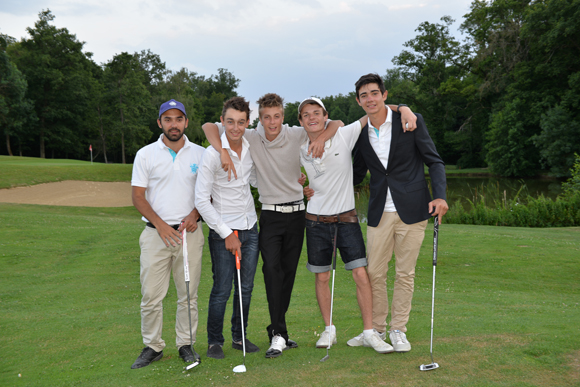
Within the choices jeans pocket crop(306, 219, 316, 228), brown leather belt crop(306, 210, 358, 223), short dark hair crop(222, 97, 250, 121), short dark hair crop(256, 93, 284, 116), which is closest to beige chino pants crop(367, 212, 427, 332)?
brown leather belt crop(306, 210, 358, 223)

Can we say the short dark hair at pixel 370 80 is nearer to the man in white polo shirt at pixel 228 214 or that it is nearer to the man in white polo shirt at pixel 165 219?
the man in white polo shirt at pixel 228 214

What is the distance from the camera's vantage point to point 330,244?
419 centimetres

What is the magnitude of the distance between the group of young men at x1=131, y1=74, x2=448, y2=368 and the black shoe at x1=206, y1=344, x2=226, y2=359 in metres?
0.01

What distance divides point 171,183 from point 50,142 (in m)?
55.8

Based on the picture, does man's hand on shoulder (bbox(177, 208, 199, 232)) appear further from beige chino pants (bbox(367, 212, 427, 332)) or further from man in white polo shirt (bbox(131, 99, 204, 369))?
beige chino pants (bbox(367, 212, 427, 332))

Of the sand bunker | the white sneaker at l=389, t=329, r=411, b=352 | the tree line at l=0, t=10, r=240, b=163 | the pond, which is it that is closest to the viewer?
the white sneaker at l=389, t=329, r=411, b=352

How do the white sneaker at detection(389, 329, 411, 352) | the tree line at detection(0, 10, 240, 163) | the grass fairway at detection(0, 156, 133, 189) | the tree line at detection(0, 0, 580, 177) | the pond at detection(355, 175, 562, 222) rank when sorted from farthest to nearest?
1. the tree line at detection(0, 10, 240, 163)
2. the tree line at detection(0, 0, 580, 177)
3. the pond at detection(355, 175, 562, 222)
4. the grass fairway at detection(0, 156, 133, 189)
5. the white sneaker at detection(389, 329, 411, 352)

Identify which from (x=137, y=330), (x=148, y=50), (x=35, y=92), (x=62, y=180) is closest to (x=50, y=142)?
(x=35, y=92)

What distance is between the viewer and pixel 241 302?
3.95 meters

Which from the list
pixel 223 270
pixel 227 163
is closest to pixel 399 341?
pixel 223 270

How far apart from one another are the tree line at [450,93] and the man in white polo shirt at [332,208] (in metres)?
38.1

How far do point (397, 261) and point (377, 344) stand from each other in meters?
0.77

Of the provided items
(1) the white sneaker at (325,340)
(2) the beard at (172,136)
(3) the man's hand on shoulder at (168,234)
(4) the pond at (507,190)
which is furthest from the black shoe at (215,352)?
(4) the pond at (507,190)

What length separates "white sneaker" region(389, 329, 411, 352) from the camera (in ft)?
12.7
